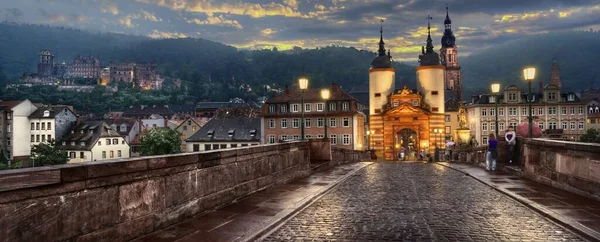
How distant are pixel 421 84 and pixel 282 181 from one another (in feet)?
164

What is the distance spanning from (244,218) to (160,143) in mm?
65238

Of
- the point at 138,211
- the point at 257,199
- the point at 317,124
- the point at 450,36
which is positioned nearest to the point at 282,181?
the point at 257,199

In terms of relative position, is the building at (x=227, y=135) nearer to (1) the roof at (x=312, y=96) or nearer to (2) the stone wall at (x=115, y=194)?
(1) the roof at (x=312, y=96)

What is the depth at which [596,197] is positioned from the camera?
10781mm

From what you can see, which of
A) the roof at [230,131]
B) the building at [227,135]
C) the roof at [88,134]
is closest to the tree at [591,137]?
the building at [227,135]

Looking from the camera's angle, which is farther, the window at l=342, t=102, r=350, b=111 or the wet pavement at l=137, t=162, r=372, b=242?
the window at l=342, t=102, r=350, b=111

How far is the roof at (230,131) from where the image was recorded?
74.9 metres

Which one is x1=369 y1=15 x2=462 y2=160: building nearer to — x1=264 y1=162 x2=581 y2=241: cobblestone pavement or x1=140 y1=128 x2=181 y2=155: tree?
x1=140 y1=128 x2=181 y2=155: tree

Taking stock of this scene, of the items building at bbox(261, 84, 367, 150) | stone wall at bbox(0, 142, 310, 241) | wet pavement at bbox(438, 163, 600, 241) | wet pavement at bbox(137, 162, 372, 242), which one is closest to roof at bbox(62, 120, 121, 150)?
building at bbox(261, 84, 367, 150)

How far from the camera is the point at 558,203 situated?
1064 centimetres

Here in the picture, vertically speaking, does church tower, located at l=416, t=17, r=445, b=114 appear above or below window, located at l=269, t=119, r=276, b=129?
above

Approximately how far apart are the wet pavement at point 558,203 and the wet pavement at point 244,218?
515cm

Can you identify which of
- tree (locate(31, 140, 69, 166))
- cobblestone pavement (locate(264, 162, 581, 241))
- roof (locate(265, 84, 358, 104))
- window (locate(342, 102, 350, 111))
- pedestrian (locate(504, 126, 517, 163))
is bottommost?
tree (locate(31, 140, 69, 166))

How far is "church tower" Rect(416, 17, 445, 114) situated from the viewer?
60188 millimetres
